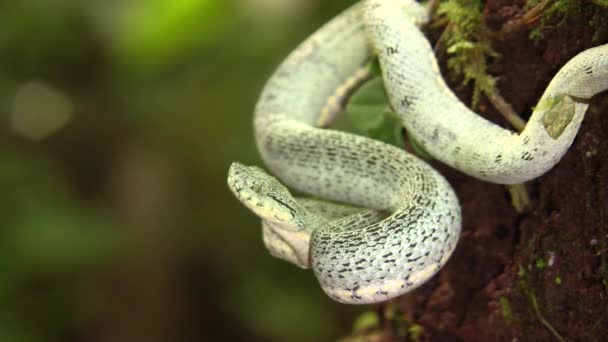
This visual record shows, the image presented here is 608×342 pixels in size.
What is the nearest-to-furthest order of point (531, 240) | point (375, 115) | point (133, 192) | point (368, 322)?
point (531, 240), point (375, 115), point (368, 322), point (133, 192)

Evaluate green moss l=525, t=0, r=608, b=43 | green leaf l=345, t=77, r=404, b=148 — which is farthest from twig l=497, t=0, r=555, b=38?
green leaf l=345, t=77, r=404, b=148

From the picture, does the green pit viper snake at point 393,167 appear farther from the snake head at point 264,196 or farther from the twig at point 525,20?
the twig at point 525,20

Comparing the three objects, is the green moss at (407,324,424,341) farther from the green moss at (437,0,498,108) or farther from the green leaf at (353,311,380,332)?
the green moss at (437,0,498,108)

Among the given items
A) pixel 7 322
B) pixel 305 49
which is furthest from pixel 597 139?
pixel 7 322

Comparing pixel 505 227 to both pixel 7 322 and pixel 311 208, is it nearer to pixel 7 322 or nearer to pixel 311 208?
pixel 311 208

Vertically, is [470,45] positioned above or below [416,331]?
above

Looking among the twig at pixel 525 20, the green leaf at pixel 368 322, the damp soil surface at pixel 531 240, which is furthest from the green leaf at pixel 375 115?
the green leaf at pixel 368 322

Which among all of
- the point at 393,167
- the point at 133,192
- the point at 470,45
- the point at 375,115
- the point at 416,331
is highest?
the point at 470,45

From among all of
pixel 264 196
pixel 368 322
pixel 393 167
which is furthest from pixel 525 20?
pixel 368 322

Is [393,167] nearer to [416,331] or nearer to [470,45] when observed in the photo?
[470,45]
